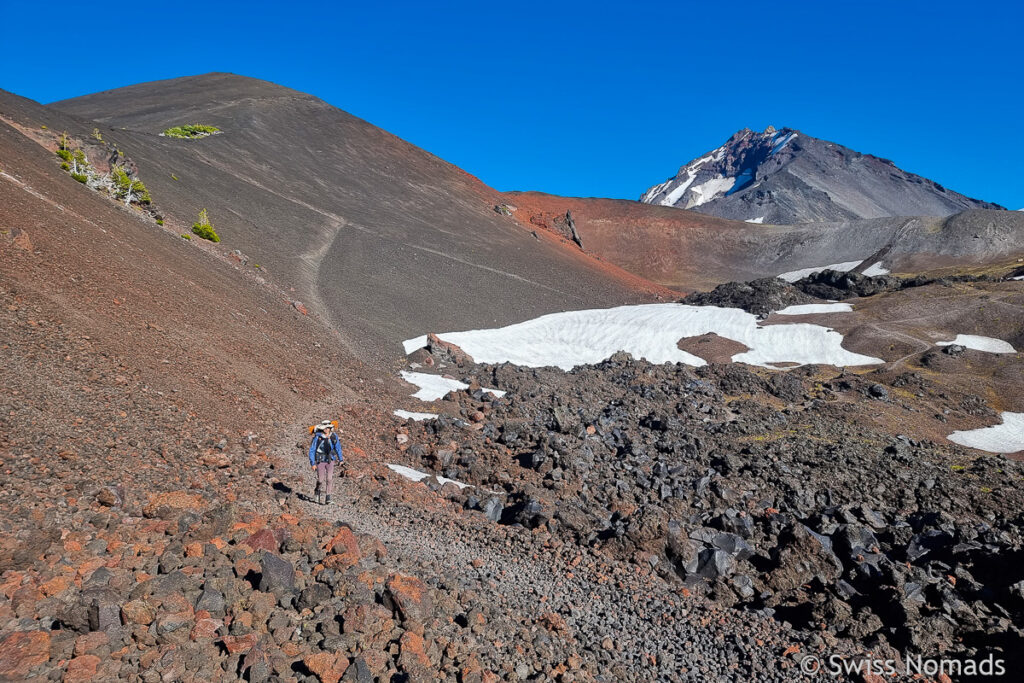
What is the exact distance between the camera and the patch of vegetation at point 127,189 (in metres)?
26.5

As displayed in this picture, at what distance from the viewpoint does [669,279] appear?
7000 cm

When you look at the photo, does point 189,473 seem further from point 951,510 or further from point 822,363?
point 822,363

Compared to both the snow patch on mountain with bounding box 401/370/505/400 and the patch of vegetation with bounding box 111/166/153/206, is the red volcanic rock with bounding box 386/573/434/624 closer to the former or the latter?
the snow patch on mountain with bounding box 401/370/505/400

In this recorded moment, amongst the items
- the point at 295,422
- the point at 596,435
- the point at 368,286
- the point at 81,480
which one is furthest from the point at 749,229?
the point at 81,480

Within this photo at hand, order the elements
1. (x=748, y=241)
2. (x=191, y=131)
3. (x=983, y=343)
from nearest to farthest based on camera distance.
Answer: (x=983, y=343)
(x=191, y=131)
(x=748, y=241)

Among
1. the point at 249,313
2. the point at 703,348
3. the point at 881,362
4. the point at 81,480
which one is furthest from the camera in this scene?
the point at 703,348

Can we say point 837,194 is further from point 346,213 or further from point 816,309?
point 346,213

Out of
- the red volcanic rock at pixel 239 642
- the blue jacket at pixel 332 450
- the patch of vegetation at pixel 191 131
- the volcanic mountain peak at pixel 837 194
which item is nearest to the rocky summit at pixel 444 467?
the red volcanic rock at pixel 239 642

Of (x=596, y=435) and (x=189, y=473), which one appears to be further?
(x=596, y=435)

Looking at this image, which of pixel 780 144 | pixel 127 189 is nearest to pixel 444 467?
pixel 127 189

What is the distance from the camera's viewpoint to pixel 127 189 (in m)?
27.0

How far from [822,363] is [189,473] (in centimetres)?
2882

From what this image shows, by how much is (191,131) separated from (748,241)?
69.1m

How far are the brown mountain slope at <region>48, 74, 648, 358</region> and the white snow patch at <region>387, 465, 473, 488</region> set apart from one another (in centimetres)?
1209
